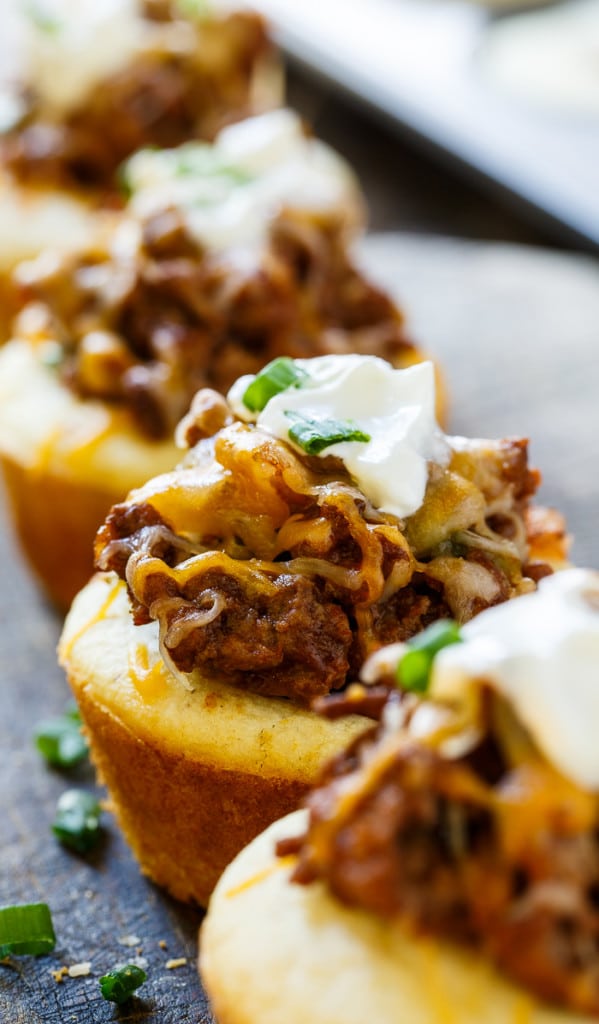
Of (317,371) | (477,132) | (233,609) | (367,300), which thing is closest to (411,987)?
(233,609)

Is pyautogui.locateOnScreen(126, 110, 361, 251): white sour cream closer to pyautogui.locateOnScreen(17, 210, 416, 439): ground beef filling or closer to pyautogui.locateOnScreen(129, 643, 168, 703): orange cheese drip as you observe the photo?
pyautogui.locateOnScreen(17, 210, 416, 439): ground beef filling

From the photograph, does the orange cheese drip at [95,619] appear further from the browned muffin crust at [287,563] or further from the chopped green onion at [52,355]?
the chopped green onion at [52,355]

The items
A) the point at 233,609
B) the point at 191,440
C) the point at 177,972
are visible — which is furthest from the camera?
the point at 191,440

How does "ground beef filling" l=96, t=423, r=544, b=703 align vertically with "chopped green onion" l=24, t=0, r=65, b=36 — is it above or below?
below

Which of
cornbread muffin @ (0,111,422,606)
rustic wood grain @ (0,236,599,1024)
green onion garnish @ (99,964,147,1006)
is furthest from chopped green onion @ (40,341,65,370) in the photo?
green onion garnish @ (99,964,147,1006)

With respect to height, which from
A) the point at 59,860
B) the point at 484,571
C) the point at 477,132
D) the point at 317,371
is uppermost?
the point at 317,371

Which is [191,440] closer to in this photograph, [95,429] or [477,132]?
[95,429]

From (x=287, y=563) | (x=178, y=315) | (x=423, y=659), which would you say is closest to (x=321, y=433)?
(x=287, y=563)
